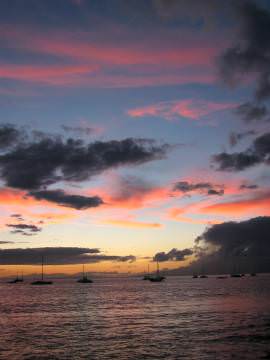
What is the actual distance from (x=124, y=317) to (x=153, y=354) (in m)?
42.9

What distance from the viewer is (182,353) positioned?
152 ft

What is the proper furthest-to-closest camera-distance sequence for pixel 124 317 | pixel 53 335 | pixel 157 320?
1. pixel 124 317
2. pixel 157 320
3. pixel 53 335

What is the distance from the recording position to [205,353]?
46312 millimetres

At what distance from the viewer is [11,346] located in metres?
52.8

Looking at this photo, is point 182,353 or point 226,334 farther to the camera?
point 226,334

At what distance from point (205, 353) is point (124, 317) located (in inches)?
1732

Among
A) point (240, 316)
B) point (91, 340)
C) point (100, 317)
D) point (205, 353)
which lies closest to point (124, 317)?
point (100, 317)

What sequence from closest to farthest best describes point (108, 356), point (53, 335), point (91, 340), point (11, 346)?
1. point (108, 356)
2. point (11, 346)
3. point (91, 340)
4. point (53, 335)

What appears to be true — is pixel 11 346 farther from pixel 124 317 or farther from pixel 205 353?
pixel 124 317

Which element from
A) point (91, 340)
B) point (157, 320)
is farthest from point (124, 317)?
point (91, 340)

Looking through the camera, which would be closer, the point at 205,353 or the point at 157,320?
the point at 205,353

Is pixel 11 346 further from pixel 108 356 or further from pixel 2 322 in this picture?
pixel 2 322

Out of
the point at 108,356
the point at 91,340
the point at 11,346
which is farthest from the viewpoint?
the point at 91,340

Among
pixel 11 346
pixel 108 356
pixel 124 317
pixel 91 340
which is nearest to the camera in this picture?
pixel 108 356
